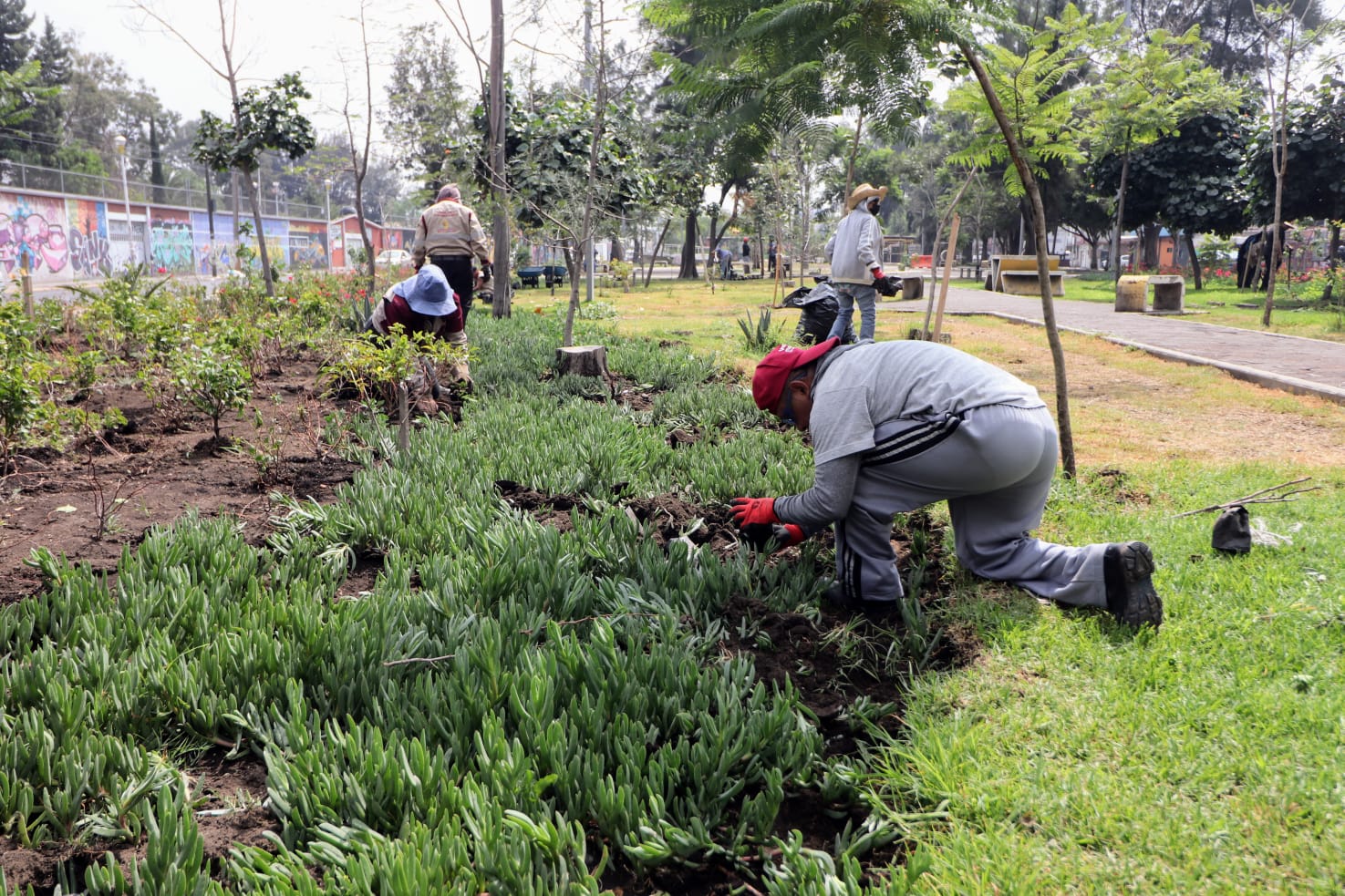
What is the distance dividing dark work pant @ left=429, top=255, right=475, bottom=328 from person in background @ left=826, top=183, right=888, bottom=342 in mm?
3587

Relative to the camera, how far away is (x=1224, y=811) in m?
1.98

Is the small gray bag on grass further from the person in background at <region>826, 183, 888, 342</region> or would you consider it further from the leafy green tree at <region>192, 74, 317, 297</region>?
the leafy green tree at <region>192, 74, 317, 297</region>

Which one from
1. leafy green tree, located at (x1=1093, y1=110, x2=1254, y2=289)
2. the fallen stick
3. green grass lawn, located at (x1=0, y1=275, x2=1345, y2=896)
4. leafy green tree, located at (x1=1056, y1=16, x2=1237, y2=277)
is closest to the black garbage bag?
the fallen stick

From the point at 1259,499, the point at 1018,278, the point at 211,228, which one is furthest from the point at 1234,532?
the point at 211,228

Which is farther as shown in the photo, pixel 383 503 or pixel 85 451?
pixel 85 451

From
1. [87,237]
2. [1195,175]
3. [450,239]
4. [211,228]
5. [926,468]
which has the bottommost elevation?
[926,468]

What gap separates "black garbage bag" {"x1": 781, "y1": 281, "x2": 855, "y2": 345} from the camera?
8.00 m

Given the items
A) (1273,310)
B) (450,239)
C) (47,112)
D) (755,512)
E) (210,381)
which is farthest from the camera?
(47,112)

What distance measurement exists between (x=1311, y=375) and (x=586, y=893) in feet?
27.7

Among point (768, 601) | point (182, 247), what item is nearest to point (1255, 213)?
point (768, 601)

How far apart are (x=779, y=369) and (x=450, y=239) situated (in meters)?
6.27

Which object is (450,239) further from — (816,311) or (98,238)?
(98,238)

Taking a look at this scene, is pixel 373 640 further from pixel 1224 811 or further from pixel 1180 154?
pixel 1180 154

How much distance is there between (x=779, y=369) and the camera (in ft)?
10.7
